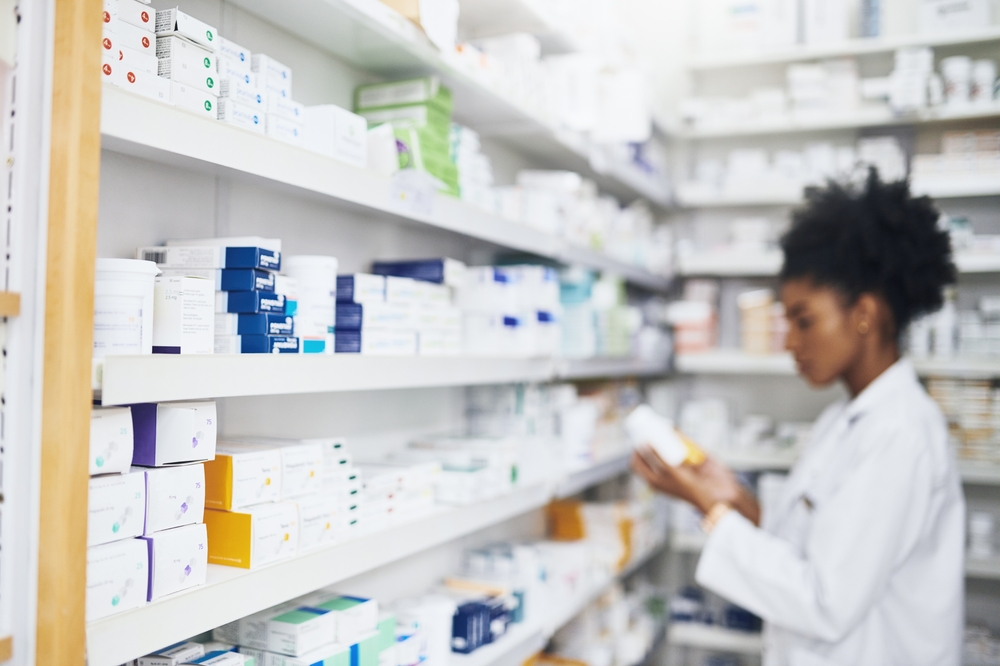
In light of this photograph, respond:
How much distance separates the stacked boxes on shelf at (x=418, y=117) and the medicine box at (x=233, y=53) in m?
0.45

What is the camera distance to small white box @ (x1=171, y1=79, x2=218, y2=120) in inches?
49.3

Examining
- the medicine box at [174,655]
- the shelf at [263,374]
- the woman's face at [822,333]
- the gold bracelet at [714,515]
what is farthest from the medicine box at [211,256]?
the woman's face at [822,333]

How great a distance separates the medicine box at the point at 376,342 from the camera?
5.62ft

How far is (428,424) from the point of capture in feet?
8.31

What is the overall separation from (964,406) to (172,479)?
11.6 ft

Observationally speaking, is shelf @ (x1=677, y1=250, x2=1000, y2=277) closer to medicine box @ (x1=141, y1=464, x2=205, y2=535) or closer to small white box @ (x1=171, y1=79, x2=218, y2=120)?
small white box @ (x1=171, y1=79, x2=218, y2=120)

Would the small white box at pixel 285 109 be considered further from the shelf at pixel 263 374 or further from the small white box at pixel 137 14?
the shelf at pixel 263 374

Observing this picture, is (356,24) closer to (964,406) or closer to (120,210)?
(120,210)

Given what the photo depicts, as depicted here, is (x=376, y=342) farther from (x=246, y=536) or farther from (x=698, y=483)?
(x=698, y=483)

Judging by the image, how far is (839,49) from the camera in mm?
3816

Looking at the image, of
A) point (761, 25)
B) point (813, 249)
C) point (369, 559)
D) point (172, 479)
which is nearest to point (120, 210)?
point (172, 479)

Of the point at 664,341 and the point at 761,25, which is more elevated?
the point at 761,25

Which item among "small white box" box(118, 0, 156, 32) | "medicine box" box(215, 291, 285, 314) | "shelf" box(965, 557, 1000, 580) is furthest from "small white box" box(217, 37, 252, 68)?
"shelf" box(965, 557, 1000, 580)

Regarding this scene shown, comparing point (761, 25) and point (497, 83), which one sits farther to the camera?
point (761, 25)
